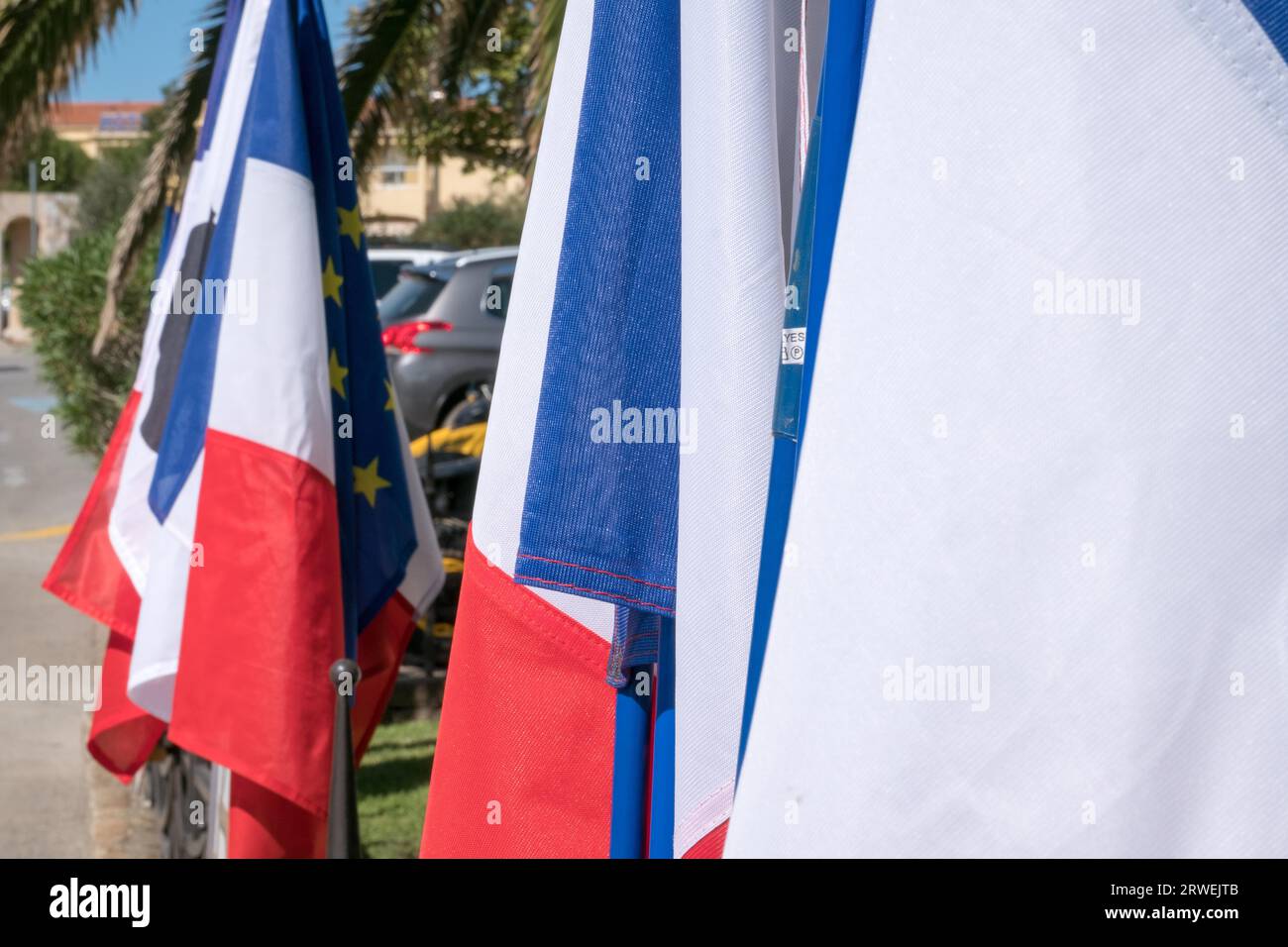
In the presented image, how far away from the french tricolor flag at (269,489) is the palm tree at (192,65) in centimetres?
299

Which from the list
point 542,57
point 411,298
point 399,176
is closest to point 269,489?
point 542,57

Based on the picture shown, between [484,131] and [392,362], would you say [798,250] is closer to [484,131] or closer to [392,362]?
[392,362]

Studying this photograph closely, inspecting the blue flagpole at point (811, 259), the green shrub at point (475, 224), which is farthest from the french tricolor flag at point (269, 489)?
the green shrub at point (475, 224)

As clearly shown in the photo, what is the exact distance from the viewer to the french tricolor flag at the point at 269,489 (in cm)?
321

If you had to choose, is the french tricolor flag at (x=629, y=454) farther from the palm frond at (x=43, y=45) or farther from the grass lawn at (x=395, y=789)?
the palm frond at (x=43, y=45)

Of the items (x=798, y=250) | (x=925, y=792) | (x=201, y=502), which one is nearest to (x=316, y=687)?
(x=201, y=502)

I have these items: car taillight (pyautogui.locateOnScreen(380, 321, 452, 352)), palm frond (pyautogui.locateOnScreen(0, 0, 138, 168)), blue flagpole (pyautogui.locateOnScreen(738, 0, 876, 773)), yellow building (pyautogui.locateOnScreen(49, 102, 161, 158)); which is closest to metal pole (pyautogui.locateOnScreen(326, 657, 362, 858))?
blue flagpole (pyautogui.locateOnScreen(738, 0, 876, 773))

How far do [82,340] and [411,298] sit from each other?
2639mm

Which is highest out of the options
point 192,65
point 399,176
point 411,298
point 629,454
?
point 399,176

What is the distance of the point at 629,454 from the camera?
5.44ft

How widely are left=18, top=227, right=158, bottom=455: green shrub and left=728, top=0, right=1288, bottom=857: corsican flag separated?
9.97m

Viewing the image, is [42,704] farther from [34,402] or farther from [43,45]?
[34,402]

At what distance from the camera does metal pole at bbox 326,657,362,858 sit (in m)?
3.04

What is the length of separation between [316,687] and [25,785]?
4025 mm
